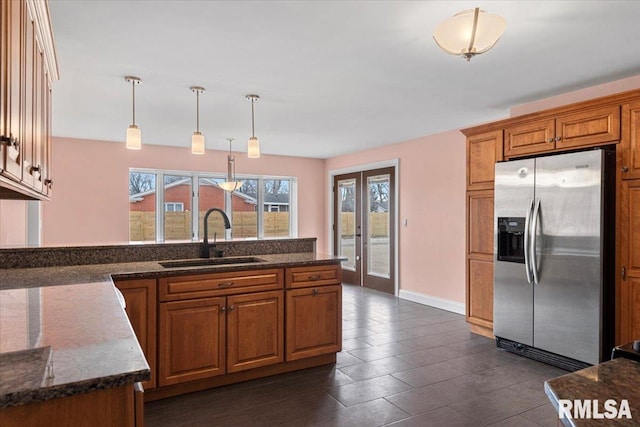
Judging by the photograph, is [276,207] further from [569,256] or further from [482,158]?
[569,256]

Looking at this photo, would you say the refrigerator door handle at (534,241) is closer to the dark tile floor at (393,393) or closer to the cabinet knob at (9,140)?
the dark tile floor at (393,393)

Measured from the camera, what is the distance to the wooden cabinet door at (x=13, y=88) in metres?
1.21

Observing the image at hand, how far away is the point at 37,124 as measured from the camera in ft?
6.15

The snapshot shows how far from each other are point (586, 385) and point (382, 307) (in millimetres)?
4484

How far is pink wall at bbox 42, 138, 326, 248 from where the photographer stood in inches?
223

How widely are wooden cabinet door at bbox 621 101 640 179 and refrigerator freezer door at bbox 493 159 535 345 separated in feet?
2.09

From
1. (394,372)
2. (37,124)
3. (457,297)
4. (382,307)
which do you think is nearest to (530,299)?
(394,372)

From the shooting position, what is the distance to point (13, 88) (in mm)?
1314

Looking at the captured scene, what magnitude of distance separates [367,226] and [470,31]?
16.3 ft

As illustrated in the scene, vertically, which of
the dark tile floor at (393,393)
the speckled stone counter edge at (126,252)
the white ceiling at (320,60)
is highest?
the white ceiling at (320,60)

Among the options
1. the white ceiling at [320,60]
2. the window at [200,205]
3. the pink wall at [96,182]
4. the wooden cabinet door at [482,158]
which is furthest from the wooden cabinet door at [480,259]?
the pink wall at [96,182]

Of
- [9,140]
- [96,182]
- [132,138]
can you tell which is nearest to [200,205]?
[96,182]

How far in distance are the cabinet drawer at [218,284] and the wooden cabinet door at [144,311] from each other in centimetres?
7

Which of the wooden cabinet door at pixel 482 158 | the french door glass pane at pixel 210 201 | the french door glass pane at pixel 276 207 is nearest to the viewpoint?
the wooden cabinet door at pixel 482 158
